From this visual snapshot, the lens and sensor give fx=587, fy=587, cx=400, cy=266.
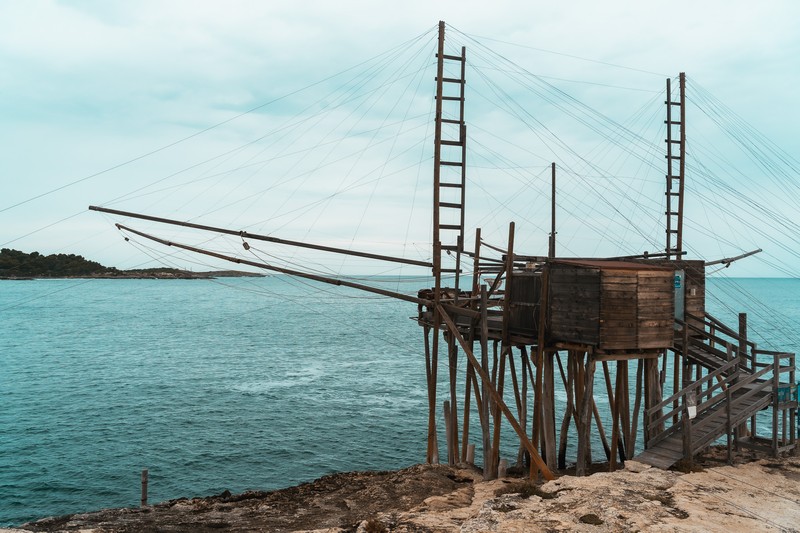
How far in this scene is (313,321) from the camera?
363ft

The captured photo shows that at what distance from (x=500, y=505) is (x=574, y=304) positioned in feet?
21.9

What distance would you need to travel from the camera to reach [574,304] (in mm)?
17406

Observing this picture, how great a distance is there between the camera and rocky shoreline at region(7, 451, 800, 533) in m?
12.0

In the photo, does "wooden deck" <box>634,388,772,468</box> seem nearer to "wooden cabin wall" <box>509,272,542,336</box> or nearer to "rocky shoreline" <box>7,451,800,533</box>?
"rocky shoreline" <box>7,451,800,533</box>

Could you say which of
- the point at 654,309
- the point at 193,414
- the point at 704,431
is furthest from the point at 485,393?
the point at 193,414

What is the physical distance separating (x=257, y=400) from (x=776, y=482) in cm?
3112

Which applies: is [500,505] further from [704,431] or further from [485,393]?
[704,431]

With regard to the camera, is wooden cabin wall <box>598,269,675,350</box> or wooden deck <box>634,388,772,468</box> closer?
wooden deck <box>634,388,772,468</box>

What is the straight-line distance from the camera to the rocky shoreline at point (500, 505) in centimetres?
1202

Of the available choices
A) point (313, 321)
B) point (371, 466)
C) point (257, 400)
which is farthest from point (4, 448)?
point (313, 321)

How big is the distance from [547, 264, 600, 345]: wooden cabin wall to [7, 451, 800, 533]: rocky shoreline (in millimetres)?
3794

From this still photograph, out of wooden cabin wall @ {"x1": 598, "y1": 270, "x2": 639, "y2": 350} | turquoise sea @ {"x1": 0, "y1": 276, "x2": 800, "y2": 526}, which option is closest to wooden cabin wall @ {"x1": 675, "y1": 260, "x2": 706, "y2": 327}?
wooden cabin wall @ {"x1": 598, "y1": 270, "x2": 639, "y2": 350}

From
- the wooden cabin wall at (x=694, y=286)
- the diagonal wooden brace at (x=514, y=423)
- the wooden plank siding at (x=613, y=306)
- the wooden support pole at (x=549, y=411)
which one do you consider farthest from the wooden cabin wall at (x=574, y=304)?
the wooden cabin wall at (x=694, y=286)

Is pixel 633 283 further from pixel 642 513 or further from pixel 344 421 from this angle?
pixel 344 421
